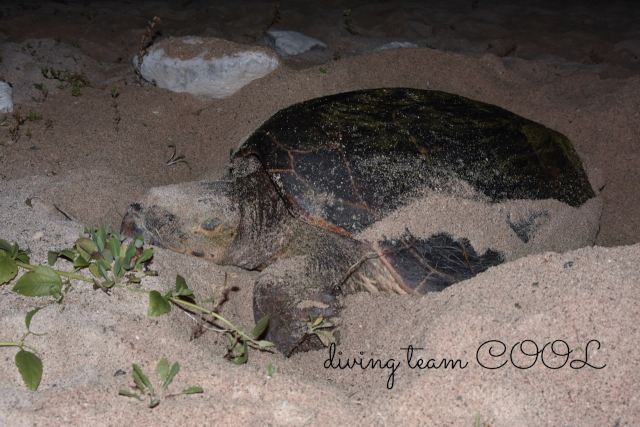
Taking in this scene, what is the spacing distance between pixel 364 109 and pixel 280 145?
0.53 meters

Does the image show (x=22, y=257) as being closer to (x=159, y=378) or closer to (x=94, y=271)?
(x=94, y=271)

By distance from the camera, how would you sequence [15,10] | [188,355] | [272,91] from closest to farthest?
[188,355]
[272,91]
[15,10]

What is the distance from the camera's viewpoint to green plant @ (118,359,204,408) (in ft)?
4.14

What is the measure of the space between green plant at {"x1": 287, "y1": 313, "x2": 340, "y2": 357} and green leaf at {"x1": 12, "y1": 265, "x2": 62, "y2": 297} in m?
0.98

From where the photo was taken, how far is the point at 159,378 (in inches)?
54.3

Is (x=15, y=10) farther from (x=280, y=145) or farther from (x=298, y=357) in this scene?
(x=298, y=357)

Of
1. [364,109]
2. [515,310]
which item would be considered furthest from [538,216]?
[364,109]

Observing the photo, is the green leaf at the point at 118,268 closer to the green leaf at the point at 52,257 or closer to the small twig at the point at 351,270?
the green leaf at the point at 52,257

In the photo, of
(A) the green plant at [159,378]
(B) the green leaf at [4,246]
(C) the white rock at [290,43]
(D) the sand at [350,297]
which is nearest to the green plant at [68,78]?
(D) the sand at [350,297]

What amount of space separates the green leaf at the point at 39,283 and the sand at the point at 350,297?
0.07 m

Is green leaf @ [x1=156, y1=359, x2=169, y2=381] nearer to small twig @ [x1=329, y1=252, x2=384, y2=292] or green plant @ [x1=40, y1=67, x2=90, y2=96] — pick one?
small twig @ [x1=329, y1=252, x2=384, y2=292]

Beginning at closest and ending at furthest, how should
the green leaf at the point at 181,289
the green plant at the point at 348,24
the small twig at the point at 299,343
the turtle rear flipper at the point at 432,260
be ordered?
the green leaf at the point at 181,289 < the small twig at the point at 299,343 < the turtle rear flipper at the point at 432,260 < the green plant at the point at 348,24

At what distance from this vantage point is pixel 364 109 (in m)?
2.45

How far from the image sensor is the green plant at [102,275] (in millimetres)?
1581
